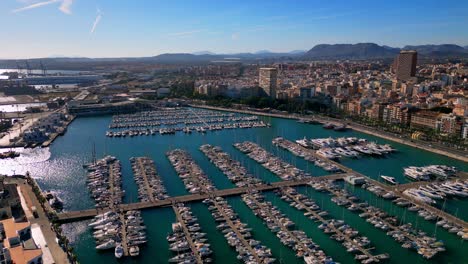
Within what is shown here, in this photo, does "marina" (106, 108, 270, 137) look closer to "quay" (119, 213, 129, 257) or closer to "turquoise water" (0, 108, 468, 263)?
"turquoise water" (0, 108, 468, 263)

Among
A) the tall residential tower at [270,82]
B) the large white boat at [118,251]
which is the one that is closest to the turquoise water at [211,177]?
the large white boat at [118,251]

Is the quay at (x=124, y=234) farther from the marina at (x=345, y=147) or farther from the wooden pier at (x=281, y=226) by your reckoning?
the marina at (x=345, y=147)

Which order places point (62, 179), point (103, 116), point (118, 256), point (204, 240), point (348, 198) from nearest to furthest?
point (118, 256)
point (204, 240)
point (348, 198)
point (62, 179)
point (103, 116)

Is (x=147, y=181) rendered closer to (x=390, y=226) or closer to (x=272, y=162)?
(x=272, y=162)

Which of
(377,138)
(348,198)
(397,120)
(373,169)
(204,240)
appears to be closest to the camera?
(204,240)

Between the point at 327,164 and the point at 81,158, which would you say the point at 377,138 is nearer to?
the point at 327,164

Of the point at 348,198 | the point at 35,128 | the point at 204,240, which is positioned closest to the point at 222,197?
the point at 204,240

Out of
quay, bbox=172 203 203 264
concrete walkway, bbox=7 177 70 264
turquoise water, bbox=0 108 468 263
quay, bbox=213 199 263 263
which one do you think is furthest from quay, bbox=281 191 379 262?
concrete walkway, bbox=7 177 70 264
